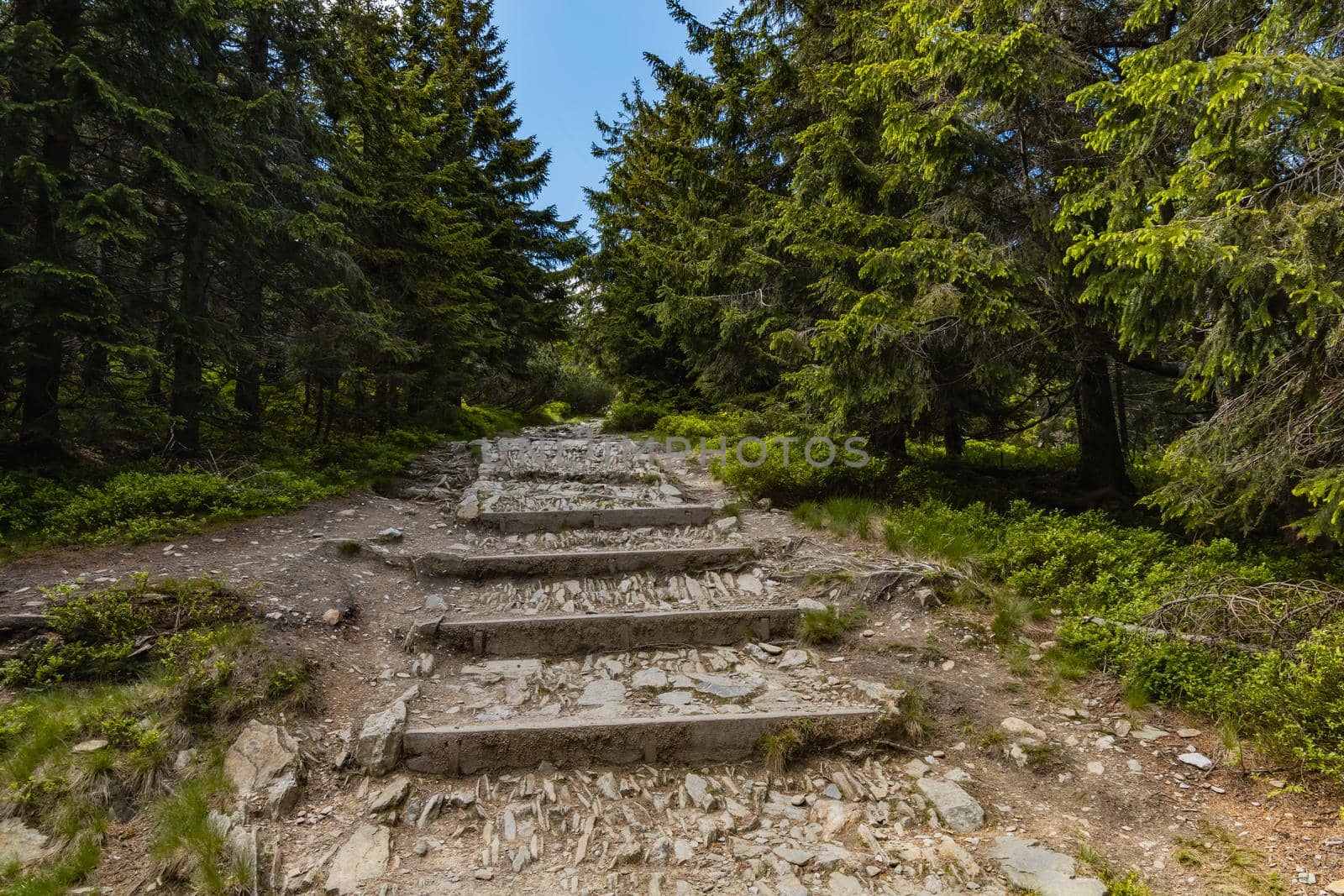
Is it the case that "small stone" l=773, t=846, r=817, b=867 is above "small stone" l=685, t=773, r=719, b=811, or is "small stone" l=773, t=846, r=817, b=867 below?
above

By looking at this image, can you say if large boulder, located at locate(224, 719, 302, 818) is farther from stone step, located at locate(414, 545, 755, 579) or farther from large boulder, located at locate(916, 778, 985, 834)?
large boulder, located at locate(916, 778, 985, 834)

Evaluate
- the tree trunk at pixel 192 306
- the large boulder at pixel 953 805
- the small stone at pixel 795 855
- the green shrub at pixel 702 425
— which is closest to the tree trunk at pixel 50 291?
the tree trunk at pixel 192 306

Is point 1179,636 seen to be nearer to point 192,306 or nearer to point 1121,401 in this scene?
point 1121,401

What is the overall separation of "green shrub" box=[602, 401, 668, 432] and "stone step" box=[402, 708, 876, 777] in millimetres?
12706

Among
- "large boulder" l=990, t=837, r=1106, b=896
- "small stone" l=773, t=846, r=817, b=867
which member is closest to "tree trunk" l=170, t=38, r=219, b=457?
"small stone" l=773, t=846, r=817, b=867

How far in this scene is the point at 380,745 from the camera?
3432 millimetres

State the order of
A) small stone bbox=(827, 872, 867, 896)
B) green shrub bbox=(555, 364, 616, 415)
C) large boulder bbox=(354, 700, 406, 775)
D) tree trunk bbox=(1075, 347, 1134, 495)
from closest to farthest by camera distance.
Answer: small stone bbox=(827, 872, 867, 896) < large boulder bbox=(354, 700, 406, 775) < tree trunk bbox=(1075, 347, 1134, 495) < green shrub bbox=(555, 364, 616, 415)

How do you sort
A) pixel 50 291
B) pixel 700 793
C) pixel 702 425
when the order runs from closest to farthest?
pixel 700 793
pixel 50 291
pixel 702 425

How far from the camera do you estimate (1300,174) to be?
3596 mm

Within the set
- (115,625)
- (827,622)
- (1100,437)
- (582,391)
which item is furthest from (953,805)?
(582,391)

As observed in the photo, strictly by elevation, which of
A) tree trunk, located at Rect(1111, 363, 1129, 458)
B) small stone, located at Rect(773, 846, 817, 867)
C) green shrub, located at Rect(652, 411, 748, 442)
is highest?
tree trunk, located at Rect(1111, 363, 1129, 458)

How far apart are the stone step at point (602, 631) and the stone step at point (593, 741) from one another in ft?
3.90

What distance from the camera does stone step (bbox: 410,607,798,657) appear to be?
4863 mm

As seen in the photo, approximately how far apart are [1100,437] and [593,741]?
8.19m
